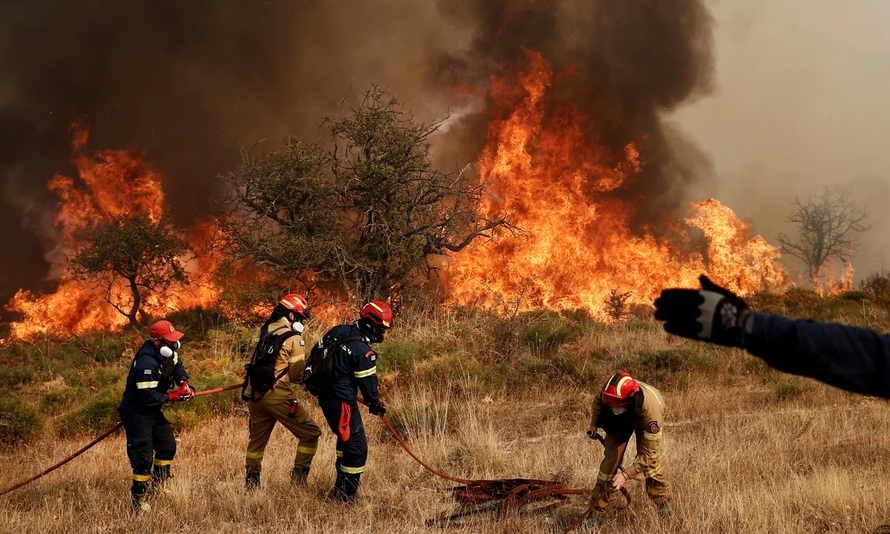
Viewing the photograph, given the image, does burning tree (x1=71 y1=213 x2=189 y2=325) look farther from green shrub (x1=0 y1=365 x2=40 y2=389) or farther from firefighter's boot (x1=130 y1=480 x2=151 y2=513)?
firefighter's boot (x1=130 y1=480 x2=151 y2=513)

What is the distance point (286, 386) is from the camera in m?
6.56

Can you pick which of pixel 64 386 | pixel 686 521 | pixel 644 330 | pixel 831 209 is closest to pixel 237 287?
pixel 64 386

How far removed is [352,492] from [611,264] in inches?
744

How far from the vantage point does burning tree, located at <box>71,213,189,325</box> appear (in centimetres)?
1977

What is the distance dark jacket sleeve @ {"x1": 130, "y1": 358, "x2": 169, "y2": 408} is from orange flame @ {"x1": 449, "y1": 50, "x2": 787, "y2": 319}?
44.4ft

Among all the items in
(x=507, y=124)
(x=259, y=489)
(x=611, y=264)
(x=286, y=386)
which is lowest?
(x=259, y=489)

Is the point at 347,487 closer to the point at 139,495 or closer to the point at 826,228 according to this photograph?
the point at 139,495

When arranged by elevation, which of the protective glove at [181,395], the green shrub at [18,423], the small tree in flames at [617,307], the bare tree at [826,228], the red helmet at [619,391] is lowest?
the green shrub at [18,423]

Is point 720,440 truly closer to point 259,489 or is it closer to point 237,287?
point 259,489

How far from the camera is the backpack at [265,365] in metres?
6.33

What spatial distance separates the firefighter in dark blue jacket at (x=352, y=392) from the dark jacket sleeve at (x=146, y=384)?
1534 mm

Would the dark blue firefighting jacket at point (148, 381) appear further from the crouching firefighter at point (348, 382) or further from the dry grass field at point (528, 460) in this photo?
the crouching firefighter at point (348, 382)

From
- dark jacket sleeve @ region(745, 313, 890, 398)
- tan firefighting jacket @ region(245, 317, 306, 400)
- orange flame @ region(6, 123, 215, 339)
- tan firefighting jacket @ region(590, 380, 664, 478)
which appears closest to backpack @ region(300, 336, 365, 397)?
tan firefighting jacket @ region(245, 317, 306, 400)

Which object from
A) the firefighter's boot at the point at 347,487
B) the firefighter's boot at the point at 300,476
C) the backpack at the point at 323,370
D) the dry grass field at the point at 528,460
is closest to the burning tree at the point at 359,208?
the dry grass field at the point at 528,460
